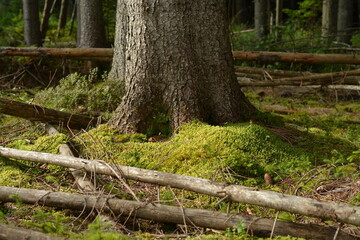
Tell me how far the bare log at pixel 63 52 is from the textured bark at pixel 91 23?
103cm

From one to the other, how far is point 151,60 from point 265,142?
1679 mm

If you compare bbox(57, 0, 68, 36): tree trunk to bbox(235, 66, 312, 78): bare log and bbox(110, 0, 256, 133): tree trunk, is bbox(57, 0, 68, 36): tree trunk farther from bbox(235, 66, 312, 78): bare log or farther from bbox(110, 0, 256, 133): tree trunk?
bbox(110, 0, 256, 133): tree trunk

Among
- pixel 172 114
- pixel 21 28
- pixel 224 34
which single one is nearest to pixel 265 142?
pixel 172 114

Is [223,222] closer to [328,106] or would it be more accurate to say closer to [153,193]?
[153,193]

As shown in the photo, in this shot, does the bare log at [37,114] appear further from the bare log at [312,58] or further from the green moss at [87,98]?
the bare log at [312,58]

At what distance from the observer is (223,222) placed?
9.96 ft

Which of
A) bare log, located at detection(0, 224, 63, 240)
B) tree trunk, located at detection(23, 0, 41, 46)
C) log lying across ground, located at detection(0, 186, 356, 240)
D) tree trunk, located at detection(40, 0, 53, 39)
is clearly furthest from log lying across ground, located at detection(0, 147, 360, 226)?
tree trunk, located at detection(40, 0, 53, 39)

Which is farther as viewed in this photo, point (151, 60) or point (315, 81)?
point (315, 81)

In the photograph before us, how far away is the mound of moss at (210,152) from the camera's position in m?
4.17

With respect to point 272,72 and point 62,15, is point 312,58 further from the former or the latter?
point 62,15

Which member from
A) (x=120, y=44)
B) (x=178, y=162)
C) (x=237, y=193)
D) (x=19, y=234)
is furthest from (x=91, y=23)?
(x=19, y=234)

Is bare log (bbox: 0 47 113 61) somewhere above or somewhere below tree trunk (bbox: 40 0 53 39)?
below

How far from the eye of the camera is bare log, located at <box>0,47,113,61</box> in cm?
904

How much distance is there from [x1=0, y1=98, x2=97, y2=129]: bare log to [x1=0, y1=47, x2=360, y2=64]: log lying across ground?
364 centimetres
